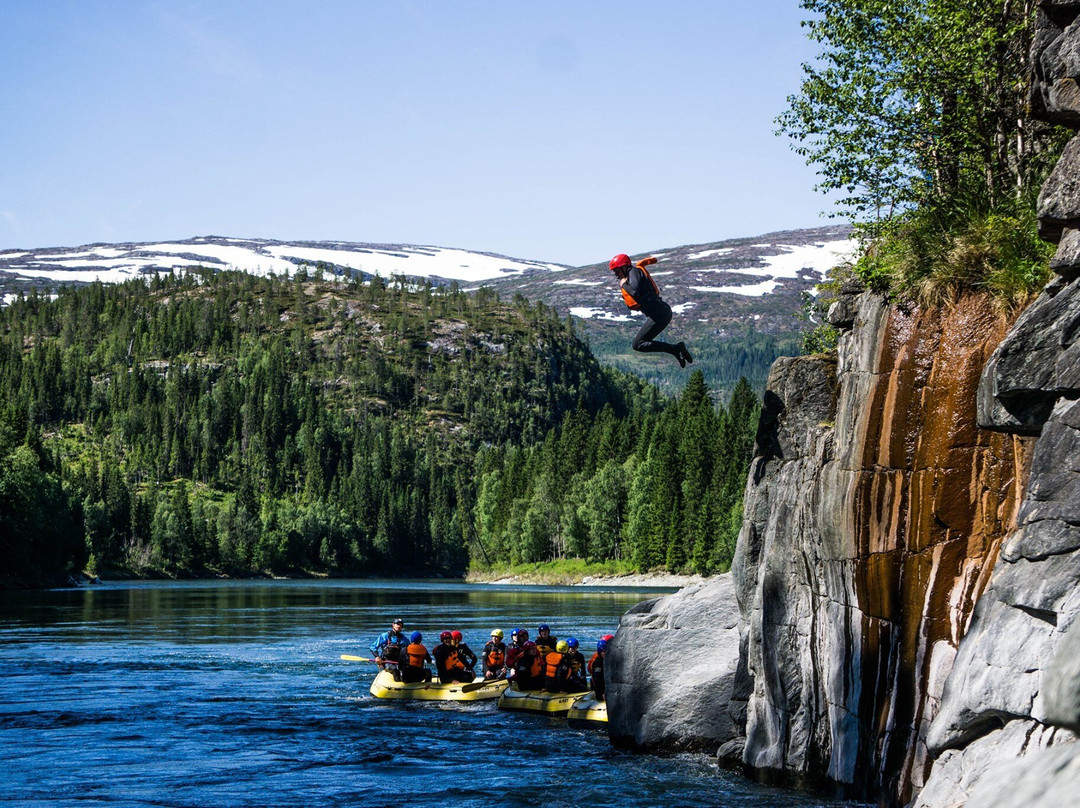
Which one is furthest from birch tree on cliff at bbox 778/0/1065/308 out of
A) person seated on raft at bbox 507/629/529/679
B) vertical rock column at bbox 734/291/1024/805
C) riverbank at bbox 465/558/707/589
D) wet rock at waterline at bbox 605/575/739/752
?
riverbank at bbox 465/558/707/589

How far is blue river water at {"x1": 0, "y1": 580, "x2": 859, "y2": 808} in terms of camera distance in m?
22.4

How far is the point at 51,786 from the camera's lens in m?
23.1

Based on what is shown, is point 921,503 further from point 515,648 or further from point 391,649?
point 391,649

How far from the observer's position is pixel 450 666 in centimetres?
3600

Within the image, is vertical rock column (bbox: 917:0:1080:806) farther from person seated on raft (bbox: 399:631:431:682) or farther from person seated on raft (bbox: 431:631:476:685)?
person seated on raft (bbox: 399:631:431:682)

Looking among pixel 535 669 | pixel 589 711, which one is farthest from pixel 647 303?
pixel 535 669

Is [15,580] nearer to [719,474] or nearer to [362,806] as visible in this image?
[719,474]

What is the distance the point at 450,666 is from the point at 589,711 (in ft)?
21.5

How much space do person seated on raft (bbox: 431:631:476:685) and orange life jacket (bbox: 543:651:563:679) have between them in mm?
3215

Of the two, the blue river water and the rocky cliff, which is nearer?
the rocky cliff

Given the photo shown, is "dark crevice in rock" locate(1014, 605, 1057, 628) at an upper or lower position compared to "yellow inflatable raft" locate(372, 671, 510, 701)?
upper

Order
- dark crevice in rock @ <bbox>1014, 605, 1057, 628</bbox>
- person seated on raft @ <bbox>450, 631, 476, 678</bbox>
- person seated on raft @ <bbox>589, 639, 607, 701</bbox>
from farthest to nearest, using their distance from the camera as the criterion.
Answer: person seated on raft @ <bbox>450, 631, 476, 678</bbox> < person seated on raft @ <bbox>589, 639, 607, 701</bbox> < dark crevice in rock @ <bbox>1014, 605, 1057, 628</bbox>

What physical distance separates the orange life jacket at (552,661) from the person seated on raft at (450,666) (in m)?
3.21

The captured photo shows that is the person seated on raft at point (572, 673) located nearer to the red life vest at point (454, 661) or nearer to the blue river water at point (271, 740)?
the blue river water at point (271, 740)
